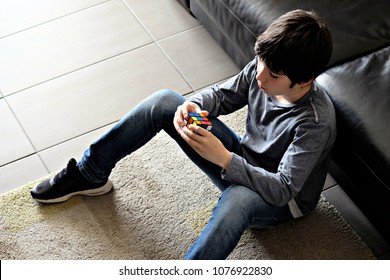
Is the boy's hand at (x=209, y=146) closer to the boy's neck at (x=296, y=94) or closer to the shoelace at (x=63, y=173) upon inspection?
the boy's neck at (x=296, y=94)

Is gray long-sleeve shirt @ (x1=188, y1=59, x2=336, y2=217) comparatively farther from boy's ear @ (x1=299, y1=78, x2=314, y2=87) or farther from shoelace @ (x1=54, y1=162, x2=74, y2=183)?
shoelace @ (x1=54, y1=162, x2=74, y2=183)

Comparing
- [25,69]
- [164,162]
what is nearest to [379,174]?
[164,162]

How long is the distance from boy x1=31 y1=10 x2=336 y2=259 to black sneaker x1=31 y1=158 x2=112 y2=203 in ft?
0.30

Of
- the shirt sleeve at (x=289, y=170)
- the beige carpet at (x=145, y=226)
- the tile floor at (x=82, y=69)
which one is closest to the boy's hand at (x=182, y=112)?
the shirt sleeve at (x=289, y=170)

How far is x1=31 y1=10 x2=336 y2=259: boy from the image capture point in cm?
134

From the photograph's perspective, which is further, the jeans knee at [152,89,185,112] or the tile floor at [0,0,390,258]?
the tile floor at [0,0,390,258]

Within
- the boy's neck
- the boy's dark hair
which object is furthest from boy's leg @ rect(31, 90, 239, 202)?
the boy's dark hair

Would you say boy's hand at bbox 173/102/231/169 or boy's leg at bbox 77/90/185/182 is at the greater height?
boy's hand at bbox 173/102/231/169

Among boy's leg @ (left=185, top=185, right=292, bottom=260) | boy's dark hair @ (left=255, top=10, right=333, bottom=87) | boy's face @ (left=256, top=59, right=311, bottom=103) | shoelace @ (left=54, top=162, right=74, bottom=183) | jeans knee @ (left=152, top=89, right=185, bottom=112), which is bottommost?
shoelace @ (left=54, top=162, right=74, bottom=183)

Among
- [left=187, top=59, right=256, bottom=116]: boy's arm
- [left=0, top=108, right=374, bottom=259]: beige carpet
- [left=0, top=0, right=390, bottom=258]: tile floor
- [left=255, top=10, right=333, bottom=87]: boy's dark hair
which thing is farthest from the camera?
[left=0, top=0, right=390, bottom=258]: tile floor

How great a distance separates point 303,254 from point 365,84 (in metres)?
0.55

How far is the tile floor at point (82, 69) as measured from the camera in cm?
205

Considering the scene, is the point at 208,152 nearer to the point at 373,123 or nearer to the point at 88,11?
the point at 373,123
